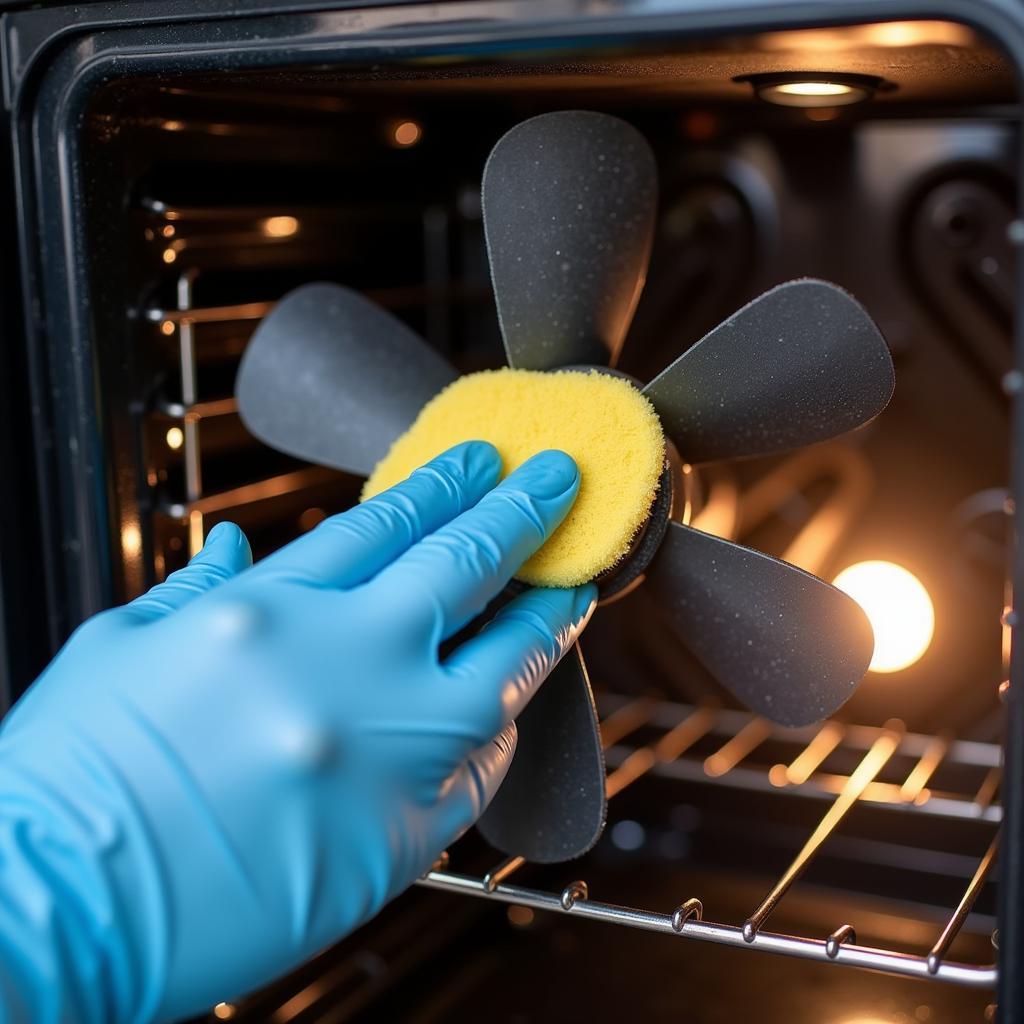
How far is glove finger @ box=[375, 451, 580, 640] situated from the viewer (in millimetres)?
864

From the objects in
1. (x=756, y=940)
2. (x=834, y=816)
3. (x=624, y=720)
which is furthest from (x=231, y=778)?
(x=624, y=720)

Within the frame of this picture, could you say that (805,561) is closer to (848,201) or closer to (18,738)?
(848,201)

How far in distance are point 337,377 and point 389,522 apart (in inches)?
10.6

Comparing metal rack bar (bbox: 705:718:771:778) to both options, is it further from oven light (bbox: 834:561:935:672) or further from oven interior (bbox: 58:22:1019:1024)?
oven light (bbox: 834:561:935:672)

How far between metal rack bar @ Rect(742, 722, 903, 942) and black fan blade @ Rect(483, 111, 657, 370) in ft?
1.54

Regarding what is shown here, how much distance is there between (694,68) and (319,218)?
2.04 feet

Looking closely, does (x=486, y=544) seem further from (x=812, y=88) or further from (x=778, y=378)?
(x=812, y=88)

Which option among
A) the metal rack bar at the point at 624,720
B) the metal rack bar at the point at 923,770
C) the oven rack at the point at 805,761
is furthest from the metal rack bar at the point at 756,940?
the metal rack bar at the point at 624,720

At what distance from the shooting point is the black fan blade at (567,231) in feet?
3.24

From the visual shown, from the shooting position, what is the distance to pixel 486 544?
0.89 metres

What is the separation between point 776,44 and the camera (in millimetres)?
786

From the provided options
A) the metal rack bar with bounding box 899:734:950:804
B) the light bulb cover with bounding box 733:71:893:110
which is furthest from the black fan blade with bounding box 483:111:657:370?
the metal rack bar with bounding box 899:734:950:804

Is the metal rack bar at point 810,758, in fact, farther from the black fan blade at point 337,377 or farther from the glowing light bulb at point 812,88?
the glowing light bulb at point 812,88

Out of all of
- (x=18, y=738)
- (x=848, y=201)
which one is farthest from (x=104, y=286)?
(x=848, y=201)
